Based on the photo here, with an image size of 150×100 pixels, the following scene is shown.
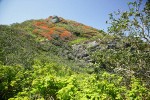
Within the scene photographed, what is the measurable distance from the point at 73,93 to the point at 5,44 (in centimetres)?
2344

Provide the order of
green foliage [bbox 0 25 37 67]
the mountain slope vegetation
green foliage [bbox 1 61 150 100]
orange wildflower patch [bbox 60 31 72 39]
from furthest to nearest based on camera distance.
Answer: orange wildflower patch [bbox 60 31 72 39] → green foliage [bbox 0 25 37 67] → the mountain slope vegetation → green foliage [bbox 1 61 150 100]

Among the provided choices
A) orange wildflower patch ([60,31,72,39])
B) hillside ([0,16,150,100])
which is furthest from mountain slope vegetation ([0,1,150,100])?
orange wildflower patch ([60,31,72,39])

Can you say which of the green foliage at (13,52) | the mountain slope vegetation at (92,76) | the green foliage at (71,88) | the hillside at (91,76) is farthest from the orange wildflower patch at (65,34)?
the green foliage at (71,88)

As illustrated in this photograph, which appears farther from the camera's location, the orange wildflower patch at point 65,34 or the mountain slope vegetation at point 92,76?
the orange wildflower patch at point 65,34

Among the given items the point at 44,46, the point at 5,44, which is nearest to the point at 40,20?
the point at 44,46

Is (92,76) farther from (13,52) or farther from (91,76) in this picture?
(13,52)

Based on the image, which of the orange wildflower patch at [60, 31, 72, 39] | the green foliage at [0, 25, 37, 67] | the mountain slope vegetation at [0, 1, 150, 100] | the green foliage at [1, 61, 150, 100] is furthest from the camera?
the orange wildflower patch at [60, 31, 72, 39]

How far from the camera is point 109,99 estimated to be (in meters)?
12.9

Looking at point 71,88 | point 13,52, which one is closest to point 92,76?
point 71,88

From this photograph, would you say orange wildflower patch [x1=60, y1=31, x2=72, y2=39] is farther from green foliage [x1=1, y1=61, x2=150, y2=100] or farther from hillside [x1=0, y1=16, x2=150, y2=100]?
green foliage [x1=1, y1=61, x2=150, y2=100]

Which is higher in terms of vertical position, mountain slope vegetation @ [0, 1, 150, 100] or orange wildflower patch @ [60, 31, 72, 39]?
orange wildflower patch @ [60, 31, 72, 39]

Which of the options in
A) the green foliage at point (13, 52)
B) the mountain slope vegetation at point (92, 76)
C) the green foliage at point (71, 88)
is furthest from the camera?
the green foliage at point (13, 52)

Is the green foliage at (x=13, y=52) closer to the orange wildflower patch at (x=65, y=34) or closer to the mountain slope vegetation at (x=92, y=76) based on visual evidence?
the mountain slope vegetation at (x=92, y=76)

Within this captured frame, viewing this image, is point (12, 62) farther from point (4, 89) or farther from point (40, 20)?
point (40, 20)
